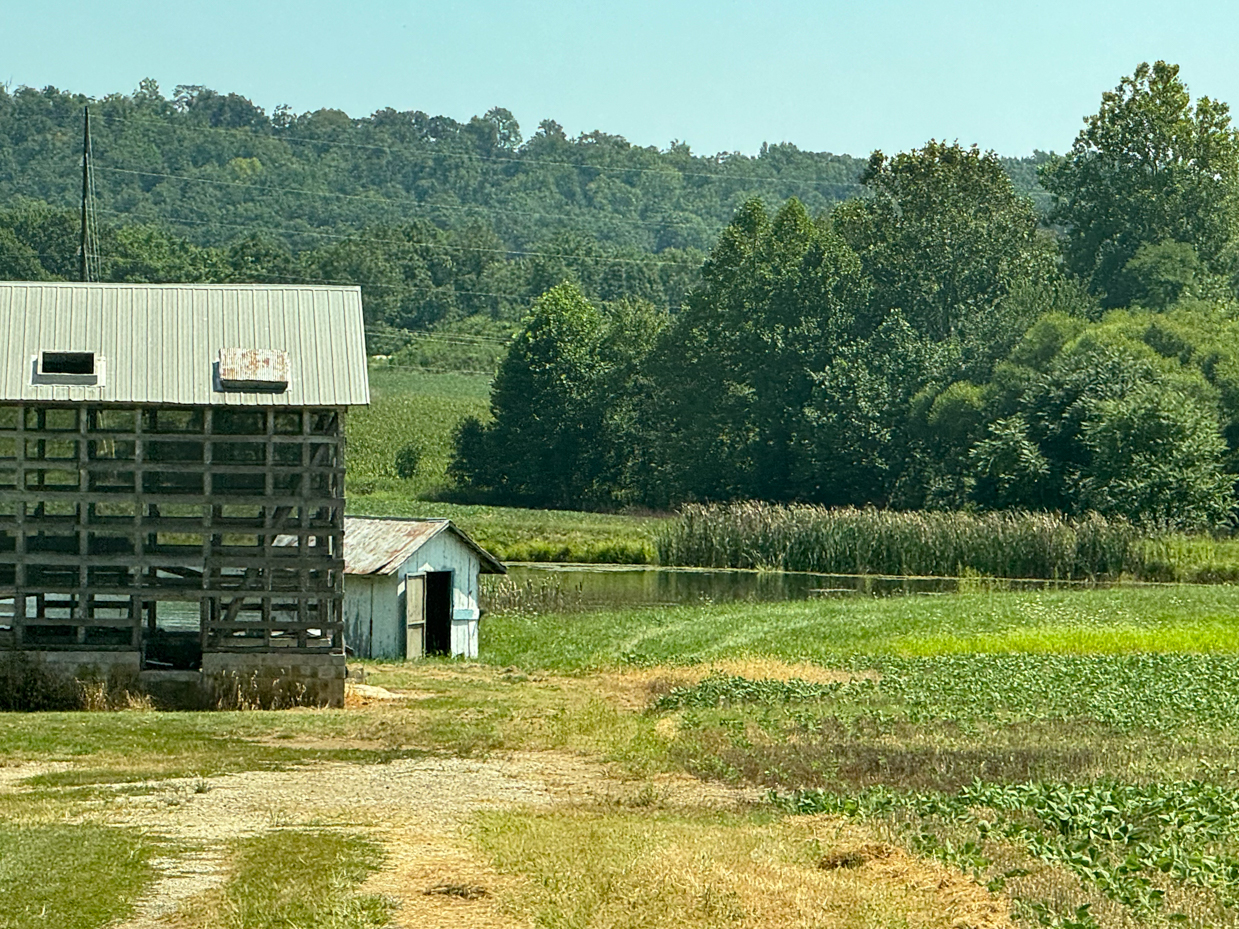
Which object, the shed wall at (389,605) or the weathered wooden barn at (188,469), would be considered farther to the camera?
the shed wall at (389,605)

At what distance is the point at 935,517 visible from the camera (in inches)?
2156

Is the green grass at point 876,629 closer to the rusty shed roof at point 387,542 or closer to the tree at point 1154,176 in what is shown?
the rusty shed roof at point 387,542

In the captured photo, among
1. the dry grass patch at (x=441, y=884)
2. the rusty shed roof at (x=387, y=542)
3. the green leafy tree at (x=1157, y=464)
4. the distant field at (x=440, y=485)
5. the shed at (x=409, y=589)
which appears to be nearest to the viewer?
Result: the dry grass patch at (x=441, y=884)

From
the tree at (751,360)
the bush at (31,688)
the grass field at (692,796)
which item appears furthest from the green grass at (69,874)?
the tree at (751,360)

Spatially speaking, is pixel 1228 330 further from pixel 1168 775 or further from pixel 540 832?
pixel 540 832

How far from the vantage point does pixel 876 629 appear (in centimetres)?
3456

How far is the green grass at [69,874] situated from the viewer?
11.3 metres

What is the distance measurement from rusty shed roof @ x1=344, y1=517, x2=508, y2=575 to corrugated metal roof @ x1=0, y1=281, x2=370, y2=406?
4.82m

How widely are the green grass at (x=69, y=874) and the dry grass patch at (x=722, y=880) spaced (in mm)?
2577

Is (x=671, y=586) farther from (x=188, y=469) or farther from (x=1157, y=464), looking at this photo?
(x=188, y=469)

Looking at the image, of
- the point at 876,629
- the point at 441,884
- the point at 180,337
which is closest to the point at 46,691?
the point at 180,337

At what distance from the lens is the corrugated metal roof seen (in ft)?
79.9

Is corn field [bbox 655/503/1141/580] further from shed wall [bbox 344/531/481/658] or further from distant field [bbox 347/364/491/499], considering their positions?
distant field [bbox 347/364/491/499]

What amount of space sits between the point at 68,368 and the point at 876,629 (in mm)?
16546
